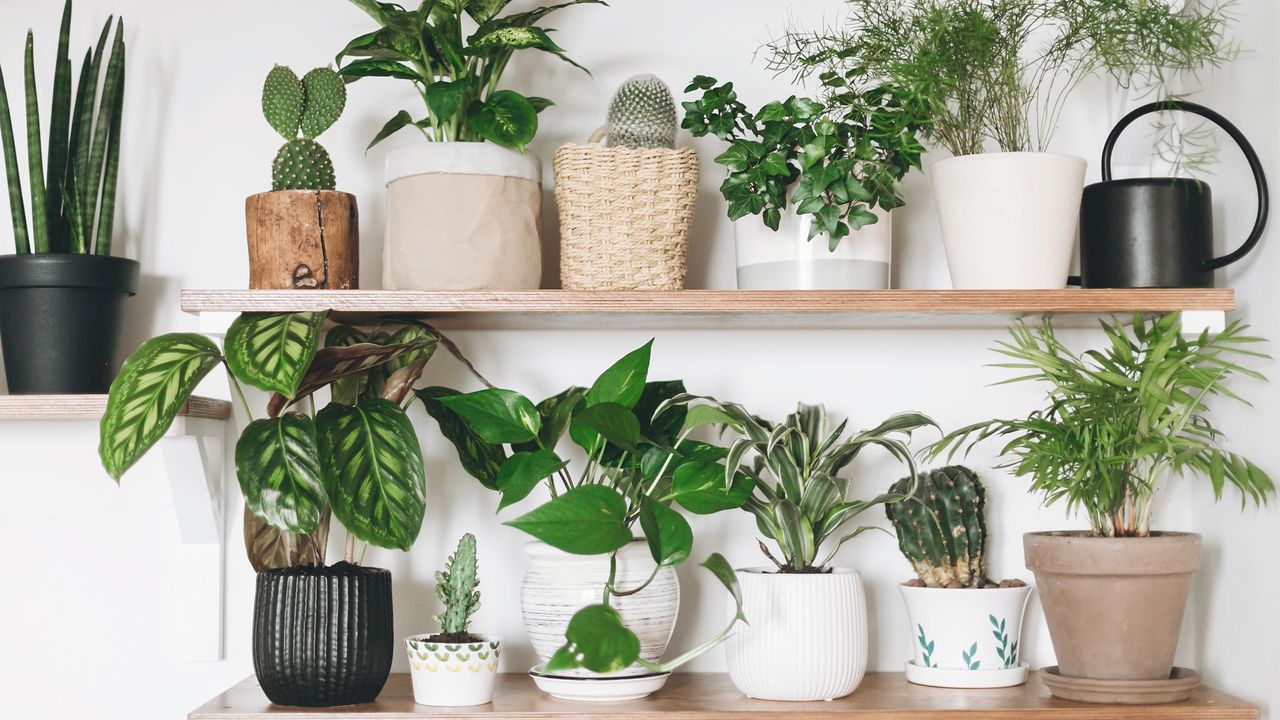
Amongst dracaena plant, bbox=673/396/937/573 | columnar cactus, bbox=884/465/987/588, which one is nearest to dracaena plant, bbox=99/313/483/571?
dracaena plant, bbox=673/396/937/573

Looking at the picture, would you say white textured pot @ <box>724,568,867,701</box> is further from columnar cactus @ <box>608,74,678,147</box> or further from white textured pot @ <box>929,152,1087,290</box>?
columnar cactus @ <box>608,74,678,147</box>

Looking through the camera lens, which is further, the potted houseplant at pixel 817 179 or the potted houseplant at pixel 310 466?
the potted houseplant at pixel 817 179

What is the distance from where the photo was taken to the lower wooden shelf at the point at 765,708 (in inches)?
43.1

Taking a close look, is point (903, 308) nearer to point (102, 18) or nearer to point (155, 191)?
point (155, 191)

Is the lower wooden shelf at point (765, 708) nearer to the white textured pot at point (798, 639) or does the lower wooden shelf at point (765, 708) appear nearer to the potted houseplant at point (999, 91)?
the white textured pot at point (798, 639)

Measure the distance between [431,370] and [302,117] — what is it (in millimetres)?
337

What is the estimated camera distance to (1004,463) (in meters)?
1.36

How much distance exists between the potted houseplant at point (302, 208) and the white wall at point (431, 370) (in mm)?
182

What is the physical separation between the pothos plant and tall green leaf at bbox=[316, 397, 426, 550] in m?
0.09

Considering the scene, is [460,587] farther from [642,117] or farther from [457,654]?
[642,117]

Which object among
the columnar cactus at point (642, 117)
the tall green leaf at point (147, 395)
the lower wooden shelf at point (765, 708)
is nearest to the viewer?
the tall green leaf at point (147, 395)

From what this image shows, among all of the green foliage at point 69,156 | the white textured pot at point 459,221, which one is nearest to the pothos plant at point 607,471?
the white textured pot at point 459,221

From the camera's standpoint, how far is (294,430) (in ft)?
3.55

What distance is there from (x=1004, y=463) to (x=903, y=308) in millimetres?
321
